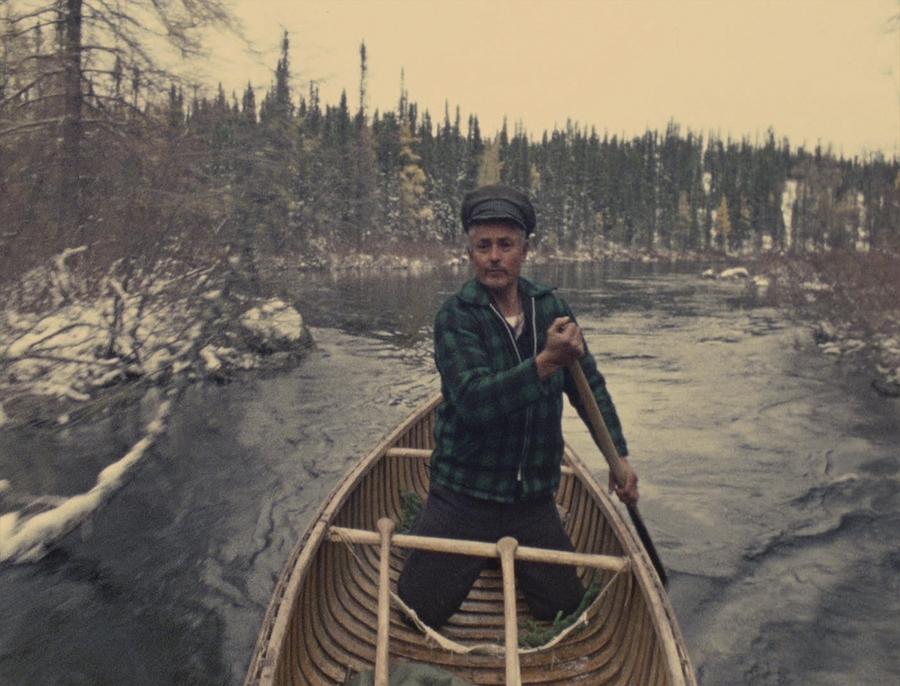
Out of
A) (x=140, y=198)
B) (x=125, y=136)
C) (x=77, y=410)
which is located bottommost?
(x=77, y=410)

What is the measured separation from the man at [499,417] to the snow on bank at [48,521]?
4.82 metres

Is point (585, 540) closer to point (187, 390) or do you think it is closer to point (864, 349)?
point (187, 390)

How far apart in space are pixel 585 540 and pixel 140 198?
10457mm

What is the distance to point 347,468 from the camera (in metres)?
9.30

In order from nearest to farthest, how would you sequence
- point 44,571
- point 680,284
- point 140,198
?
point 44,571, point 140,198, point 680,284

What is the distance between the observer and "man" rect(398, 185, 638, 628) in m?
2.77

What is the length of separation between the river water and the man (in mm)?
2394

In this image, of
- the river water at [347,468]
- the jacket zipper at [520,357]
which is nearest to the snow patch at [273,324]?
the river water at [347,468]

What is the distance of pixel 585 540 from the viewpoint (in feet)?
15.5

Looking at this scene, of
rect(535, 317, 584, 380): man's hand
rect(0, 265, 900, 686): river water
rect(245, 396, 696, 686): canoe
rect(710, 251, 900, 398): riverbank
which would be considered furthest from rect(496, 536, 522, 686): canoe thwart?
rect(710, 251, 900, 398): riverbank

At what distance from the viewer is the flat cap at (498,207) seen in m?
2.86

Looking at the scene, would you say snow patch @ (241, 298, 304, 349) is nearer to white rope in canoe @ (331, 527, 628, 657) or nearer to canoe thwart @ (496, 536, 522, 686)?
white rope in canoe @ (331, 527, 628, 657)

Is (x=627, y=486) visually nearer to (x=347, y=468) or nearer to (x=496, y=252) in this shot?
(x=496, y=252)

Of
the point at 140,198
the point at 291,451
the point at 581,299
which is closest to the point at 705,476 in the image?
the point at 291,451
